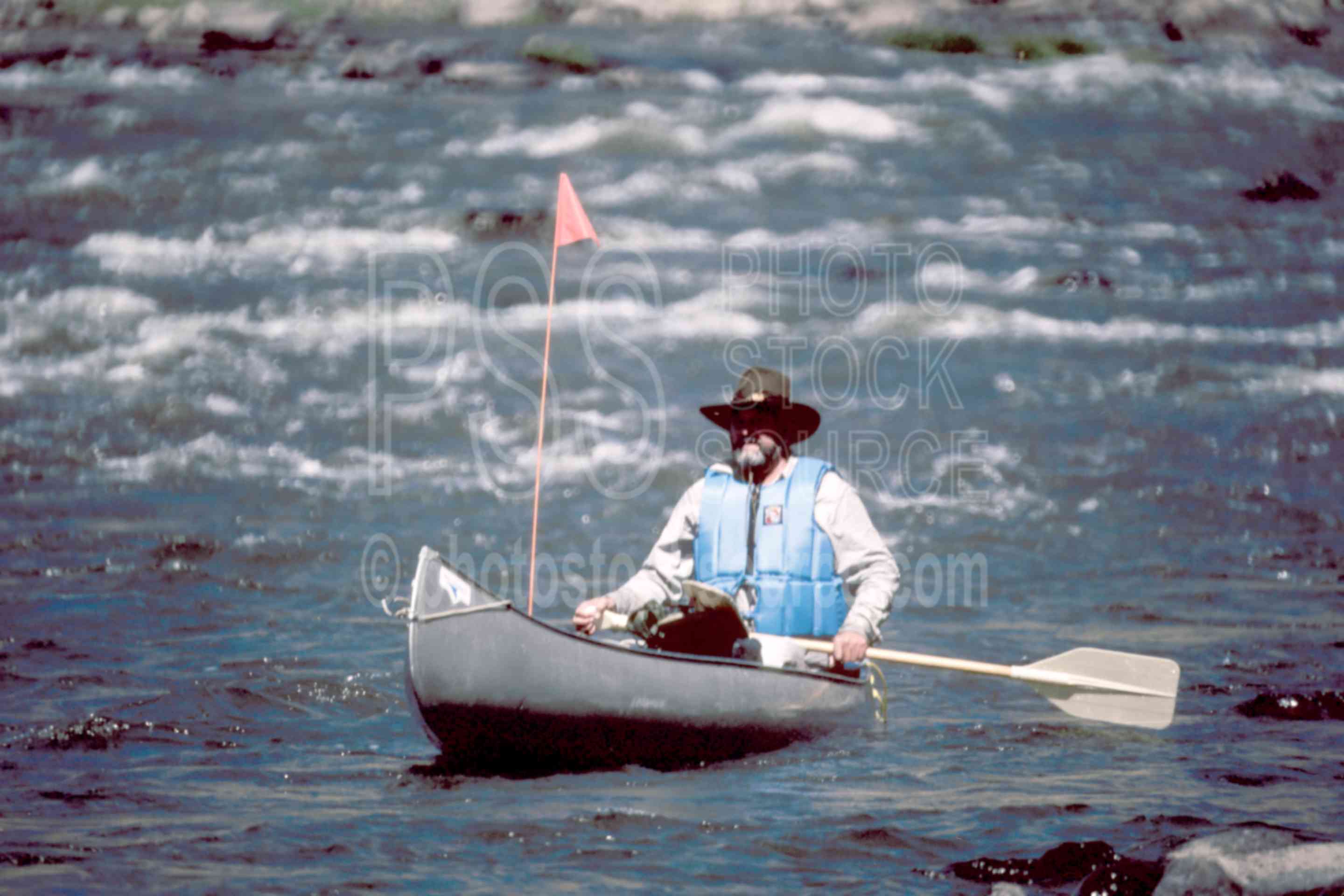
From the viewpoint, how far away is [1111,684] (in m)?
8.27

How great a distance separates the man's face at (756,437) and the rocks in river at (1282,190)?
19.4 metres

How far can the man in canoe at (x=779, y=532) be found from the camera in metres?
7.61

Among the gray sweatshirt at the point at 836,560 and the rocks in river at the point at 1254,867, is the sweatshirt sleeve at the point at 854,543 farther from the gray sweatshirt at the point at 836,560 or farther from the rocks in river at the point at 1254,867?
the rocks in river at the point at 1254,867

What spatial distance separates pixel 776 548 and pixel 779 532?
2.9 inches

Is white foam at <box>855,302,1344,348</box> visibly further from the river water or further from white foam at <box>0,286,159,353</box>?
white foam at <box>0,286,159,353</box>

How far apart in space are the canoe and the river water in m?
0.15

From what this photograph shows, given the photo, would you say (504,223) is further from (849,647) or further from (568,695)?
(568,695)

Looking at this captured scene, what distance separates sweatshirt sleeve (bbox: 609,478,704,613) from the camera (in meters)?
7.77

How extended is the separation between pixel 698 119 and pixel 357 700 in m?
17.4

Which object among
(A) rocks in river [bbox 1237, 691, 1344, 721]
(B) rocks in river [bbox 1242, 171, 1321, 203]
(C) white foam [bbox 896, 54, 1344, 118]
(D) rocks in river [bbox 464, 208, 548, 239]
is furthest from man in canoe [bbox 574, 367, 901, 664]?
(C) white foam [bbox 896, 54, 1344, 118]

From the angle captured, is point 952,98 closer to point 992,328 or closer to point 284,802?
point 992,328

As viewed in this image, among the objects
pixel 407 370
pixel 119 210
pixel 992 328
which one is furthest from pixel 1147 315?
pixel 119 210

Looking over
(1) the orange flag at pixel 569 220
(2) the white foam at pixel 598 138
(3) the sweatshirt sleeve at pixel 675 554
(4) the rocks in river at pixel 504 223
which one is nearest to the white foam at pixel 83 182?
(2) the white foam at pixel 598 138

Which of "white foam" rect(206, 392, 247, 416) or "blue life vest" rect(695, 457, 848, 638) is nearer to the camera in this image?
"blue life vest" rect(695, 457, 848, 638)
